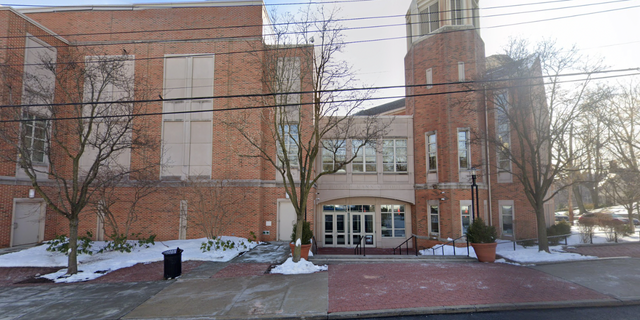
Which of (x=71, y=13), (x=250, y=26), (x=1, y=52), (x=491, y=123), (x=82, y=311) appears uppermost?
(x=71, y=13)

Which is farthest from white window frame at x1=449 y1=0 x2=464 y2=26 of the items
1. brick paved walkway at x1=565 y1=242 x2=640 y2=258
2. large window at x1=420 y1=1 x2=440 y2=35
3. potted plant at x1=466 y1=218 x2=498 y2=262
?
brick paved walkway at x1=565 y1=242 x2=640 y2=258

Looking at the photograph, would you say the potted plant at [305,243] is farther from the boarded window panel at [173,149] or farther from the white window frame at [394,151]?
the white window frame at [394,151]

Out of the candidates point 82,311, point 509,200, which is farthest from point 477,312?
point 509,200

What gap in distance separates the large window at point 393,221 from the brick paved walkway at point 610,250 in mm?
8647

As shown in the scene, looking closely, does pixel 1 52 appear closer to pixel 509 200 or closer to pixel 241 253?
pixel 241 253

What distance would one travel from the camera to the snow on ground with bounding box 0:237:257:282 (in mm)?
11351

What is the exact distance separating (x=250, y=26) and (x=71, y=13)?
34.7 ft

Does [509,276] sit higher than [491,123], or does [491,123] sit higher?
[491,123]

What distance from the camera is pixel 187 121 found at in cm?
1827

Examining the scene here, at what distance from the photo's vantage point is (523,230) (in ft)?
60.1

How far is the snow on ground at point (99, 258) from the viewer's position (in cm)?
1135

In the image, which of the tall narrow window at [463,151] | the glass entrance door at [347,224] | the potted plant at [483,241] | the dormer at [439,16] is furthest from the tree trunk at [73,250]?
the dormer at [439,16]

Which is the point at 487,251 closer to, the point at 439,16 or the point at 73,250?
the point at 439,16

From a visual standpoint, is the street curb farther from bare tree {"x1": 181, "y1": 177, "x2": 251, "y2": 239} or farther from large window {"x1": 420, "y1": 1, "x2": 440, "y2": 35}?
large window {"x1": 420, "y1": 1, "x2": 440, "y2": 35}
